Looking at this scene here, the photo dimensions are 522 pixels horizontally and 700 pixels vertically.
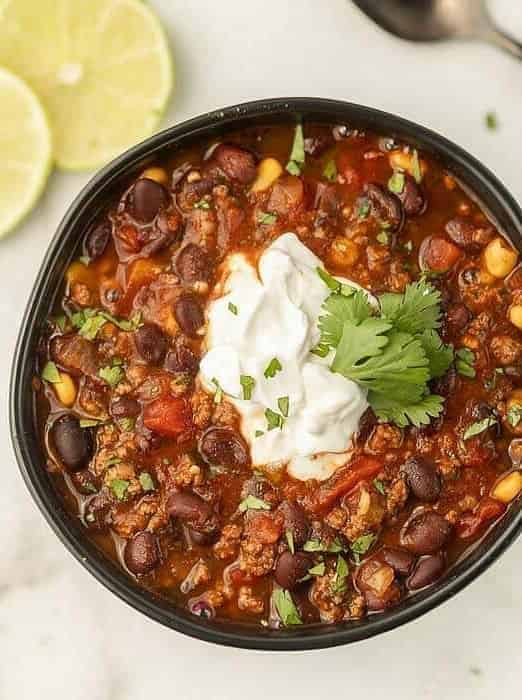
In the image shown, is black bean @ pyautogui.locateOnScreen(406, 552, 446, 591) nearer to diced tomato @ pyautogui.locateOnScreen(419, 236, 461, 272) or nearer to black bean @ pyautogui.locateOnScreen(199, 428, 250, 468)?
black bean @ pyautogui.locateOnScreen(199, 428, 250, 468)

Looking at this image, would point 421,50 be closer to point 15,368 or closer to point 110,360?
point 110,360

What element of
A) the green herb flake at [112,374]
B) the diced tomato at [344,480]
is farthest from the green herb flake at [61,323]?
the diced tomato at [344,480]

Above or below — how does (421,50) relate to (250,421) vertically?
above

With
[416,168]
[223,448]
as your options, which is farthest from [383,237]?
[223,448]

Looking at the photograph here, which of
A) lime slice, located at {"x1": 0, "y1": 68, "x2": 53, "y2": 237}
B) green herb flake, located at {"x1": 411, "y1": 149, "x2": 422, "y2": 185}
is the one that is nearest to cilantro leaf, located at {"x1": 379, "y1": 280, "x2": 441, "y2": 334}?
green herb flake, located at {"x1": 411, "y1": 149, "x2": 422, "y2": 185}

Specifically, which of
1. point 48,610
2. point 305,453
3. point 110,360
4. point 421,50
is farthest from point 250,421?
point 421,50
